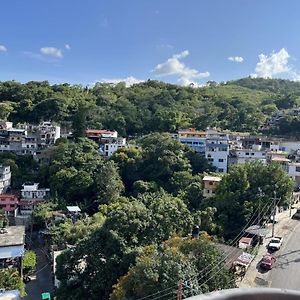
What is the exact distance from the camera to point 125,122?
41.6 m

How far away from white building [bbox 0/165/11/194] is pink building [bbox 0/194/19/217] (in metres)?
2.64

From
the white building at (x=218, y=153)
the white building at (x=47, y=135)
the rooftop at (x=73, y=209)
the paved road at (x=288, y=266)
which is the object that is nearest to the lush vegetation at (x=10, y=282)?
the rooftop at (x=73, y=209)

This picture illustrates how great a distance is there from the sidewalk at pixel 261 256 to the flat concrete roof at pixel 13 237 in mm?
12536

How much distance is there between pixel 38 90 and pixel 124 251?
35582mm

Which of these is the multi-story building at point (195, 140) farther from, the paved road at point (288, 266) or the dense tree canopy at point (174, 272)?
the dense tree canopy at point (174, 272)

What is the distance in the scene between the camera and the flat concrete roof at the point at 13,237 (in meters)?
19.6

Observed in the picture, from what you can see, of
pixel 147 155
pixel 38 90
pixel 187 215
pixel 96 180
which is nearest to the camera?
pixel 187 215

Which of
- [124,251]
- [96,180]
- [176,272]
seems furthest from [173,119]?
[176,272]

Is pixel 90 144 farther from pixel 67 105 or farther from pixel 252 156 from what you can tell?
pixel 252 156

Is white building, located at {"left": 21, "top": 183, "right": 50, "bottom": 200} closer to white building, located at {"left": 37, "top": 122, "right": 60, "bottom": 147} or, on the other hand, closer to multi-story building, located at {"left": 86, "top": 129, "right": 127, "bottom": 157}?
white building, located at {"left": 37, "top": 122, "right": 60, "bottom": 147}

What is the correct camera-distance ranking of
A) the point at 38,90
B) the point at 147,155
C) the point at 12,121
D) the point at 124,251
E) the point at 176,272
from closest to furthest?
the point at 176,272, the point at 124,251, the point at 147,155, the point at 12,121, the point at 38,90

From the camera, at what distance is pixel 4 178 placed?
29172mm

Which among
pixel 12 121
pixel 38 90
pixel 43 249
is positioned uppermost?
pixel 38 90

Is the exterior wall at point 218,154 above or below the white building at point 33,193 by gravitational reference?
above
